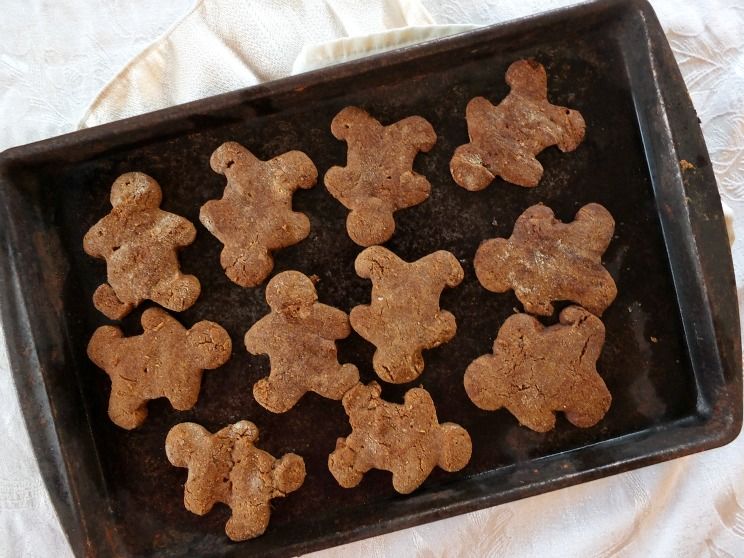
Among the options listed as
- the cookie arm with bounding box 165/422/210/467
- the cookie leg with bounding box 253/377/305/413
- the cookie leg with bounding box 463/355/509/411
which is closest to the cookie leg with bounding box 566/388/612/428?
the cookie leg with bounding box 463/355/509/411

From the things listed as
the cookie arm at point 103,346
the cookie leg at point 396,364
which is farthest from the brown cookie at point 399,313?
the cookie arm at point 103,346

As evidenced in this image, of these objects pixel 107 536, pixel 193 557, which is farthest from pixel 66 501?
pixel 193 557

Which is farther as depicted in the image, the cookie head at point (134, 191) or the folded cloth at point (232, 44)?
the folded cloth at point (232, 44)

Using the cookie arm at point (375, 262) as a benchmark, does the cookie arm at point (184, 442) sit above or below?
below

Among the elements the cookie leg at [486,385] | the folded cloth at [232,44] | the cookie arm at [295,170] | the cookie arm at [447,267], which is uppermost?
the folded cloth at [232,44]

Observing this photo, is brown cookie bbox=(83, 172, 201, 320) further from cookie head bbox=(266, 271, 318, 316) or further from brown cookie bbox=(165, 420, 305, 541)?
brown cookie bbox=(165, 420, 305, 541)

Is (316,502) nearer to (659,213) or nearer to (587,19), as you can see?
(659,213)

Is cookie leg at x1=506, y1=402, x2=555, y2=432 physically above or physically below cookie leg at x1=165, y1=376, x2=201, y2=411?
below

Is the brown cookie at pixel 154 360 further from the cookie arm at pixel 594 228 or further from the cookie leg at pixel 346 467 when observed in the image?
the cookie arm at pixel 594 228
